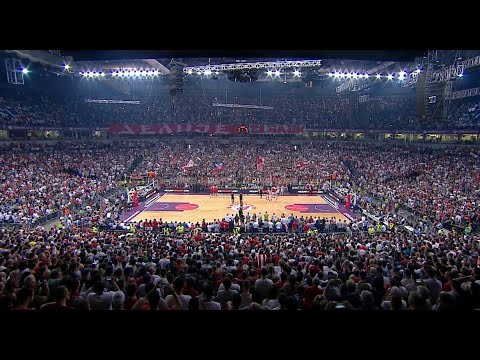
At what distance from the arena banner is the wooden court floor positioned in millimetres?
14081

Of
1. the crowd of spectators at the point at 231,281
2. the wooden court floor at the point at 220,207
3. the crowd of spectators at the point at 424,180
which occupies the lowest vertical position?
the wooden court floor at the point at 220,207

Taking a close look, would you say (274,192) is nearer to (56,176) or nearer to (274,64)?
(274,64)

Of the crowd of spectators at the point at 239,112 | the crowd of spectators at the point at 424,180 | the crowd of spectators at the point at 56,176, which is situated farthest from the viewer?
the crowd of spectators at the point at 239,112

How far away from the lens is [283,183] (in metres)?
33.4

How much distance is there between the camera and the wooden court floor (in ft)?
78.4

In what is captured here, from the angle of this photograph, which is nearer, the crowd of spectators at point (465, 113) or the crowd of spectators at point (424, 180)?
the crowd of spectators at point (424, 180)

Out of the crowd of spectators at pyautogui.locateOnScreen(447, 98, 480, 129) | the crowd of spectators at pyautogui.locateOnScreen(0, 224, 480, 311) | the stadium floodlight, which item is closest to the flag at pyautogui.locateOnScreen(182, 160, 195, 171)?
the stadium floodlight

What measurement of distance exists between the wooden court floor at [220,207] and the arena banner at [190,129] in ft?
46.2

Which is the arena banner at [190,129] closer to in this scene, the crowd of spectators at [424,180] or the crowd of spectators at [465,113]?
the crowd of spectators at [424,180]

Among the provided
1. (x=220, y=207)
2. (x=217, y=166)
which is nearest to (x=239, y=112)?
(x=217, y=166)

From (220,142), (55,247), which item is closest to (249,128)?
(220,142)

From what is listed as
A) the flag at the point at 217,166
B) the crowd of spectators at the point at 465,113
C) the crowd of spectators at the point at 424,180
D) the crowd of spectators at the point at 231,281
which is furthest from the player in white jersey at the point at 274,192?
the crowd of spectators at the point at 465,113

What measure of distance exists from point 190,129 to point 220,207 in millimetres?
19455

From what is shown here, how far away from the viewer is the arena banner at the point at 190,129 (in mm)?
43031
